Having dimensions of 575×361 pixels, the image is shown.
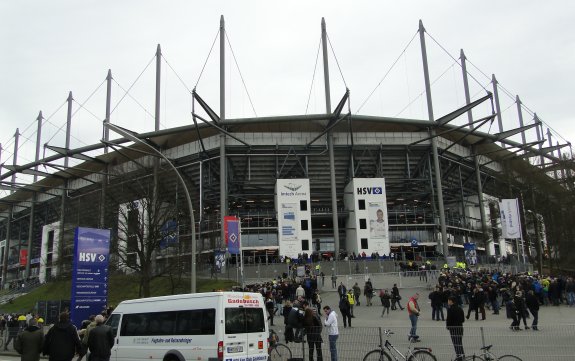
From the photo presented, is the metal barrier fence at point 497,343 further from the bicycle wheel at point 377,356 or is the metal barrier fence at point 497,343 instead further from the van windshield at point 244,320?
the van windshield at point 244,320

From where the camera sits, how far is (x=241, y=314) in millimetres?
11961

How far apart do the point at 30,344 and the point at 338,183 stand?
180 ft

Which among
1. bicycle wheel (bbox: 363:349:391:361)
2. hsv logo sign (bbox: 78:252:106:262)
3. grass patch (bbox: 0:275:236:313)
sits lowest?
bicycle wheel (bbox: 363:349:391:361)

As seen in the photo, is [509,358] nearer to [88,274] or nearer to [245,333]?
[245,333]

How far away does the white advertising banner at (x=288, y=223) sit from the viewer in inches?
2009

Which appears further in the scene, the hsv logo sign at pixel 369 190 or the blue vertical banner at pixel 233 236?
the hsv logo sign at pixel 369 190

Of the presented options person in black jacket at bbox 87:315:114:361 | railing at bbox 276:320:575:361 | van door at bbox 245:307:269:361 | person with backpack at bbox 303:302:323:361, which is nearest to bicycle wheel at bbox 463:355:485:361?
railing at bbox 276:320:575:361

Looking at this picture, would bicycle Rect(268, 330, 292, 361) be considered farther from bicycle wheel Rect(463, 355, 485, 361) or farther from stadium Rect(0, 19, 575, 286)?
stadium Rect(0, 19, 575, 286)

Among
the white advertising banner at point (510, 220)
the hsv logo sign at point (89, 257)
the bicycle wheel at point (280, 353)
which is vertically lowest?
the bicycle wheel at point (280, 353)

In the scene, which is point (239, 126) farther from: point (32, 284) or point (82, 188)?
point (32, 284)

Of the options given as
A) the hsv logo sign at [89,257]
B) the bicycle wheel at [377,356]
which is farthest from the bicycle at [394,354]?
the hsv logo sign at [89,257]

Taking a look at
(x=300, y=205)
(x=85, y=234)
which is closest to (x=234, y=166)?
(x=300, y=205)

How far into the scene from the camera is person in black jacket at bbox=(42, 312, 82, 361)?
8.81 metres

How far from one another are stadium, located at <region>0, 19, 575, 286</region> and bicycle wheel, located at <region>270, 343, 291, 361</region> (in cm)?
2633
